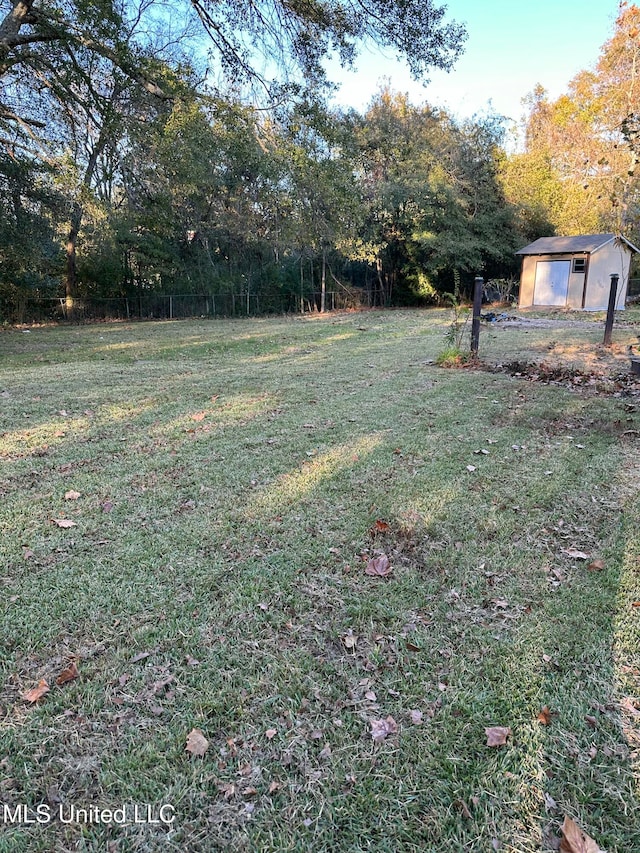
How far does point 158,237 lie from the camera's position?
17.2 meters

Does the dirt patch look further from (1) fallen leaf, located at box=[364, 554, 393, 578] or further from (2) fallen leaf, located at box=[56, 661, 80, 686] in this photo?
(2) fallen leaf, located at box=[56, 661, 80, 686]

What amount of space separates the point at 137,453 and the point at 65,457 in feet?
1.72

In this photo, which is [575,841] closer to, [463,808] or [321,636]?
[463,808]

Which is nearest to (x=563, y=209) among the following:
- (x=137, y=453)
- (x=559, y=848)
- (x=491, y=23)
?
(x=491, y=23)

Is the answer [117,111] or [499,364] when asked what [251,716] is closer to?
[499,364]

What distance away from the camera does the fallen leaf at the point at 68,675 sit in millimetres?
1611

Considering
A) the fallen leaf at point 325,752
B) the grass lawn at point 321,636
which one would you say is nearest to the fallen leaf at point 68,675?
the grass lawn at point 321,636

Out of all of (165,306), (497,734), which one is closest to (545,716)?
(497,734)

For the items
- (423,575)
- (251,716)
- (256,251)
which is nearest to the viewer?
(251,716)

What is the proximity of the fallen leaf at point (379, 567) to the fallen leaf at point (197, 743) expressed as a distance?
3.36ft

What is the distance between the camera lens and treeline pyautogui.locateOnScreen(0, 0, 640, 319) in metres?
8.06

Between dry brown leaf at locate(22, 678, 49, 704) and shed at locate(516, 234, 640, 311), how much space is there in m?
21.1

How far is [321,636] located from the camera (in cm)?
184

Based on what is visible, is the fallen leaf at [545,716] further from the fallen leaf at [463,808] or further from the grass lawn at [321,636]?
the fallen leaf at [463,808]
